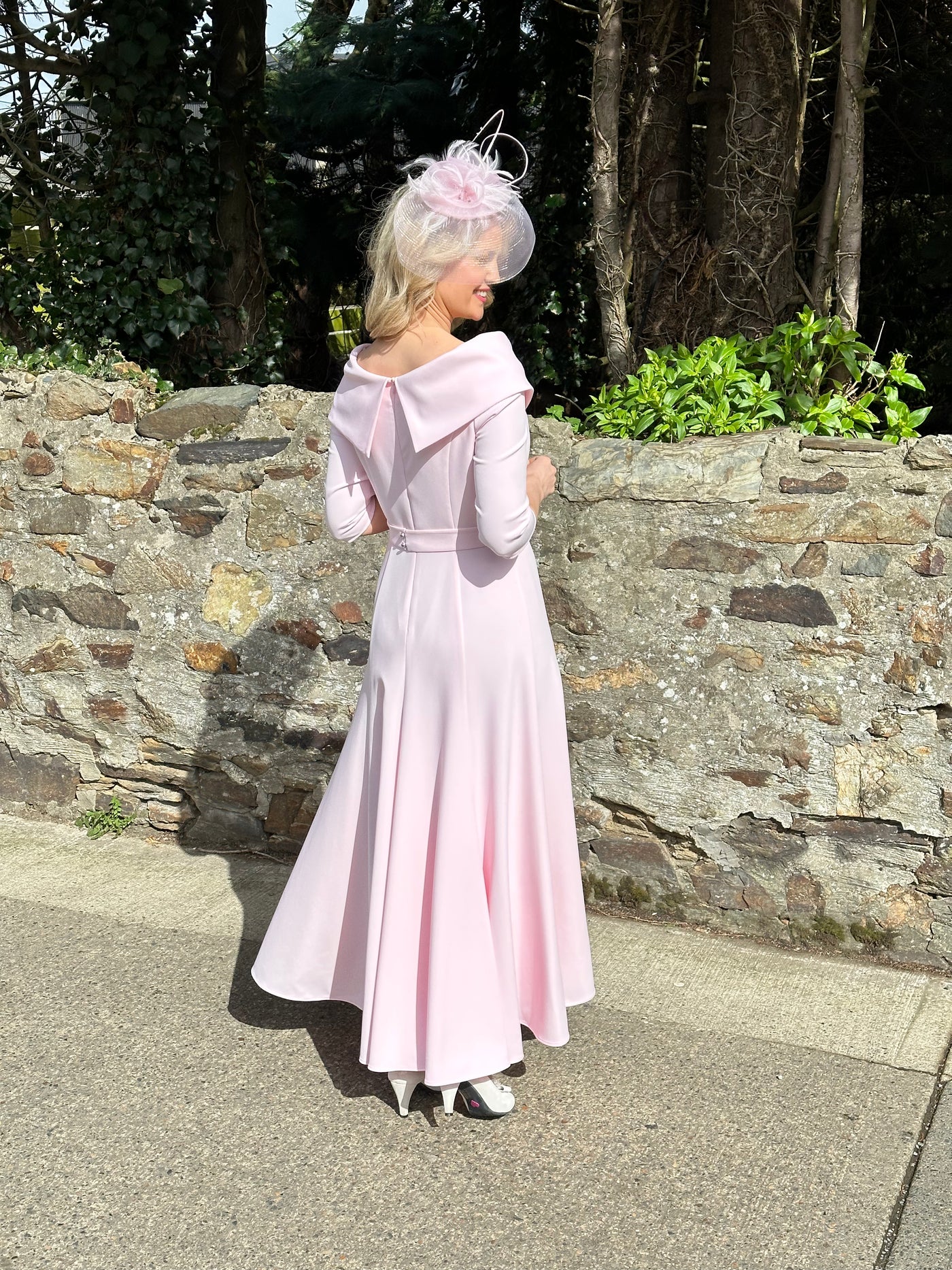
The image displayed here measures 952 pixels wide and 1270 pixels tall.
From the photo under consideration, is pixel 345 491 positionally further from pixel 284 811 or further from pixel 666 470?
pixel 284 811

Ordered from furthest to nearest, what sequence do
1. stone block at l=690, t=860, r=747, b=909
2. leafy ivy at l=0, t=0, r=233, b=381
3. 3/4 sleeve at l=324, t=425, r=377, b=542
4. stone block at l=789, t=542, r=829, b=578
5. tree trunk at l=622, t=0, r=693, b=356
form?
leafy ivy at l=0, t=0, r=233, b=381
tree trunk at l=622, t=0, r=693, b=356
stone block at l=690, t=860, r=747, b=909
stone block at l=789, t=542, r=829, b=578
3/4 sleeve at l=324, t=425, r=377, b=542

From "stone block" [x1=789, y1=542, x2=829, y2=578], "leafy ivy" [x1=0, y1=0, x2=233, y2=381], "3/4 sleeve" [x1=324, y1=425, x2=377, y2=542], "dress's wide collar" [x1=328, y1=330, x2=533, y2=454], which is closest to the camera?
"dress's wide collar" [x1=328, y1=330, x2=533, y2=454]

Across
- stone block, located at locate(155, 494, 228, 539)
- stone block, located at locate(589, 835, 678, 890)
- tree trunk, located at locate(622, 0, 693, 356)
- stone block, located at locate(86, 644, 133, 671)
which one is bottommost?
stone block, located at locate(589, 835, 678, 890)

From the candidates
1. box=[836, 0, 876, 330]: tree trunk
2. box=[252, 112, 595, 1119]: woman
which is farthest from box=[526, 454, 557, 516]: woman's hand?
box=[836, 0, 876, 330]: tree trunk

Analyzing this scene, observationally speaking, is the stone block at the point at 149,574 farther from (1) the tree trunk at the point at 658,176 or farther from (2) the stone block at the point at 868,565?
(1) the tree trunk at the point at 658,176

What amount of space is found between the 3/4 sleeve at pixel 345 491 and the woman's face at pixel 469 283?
0.38 m

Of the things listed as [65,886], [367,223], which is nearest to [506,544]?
[65,886]

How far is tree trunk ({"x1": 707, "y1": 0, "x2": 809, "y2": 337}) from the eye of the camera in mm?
4598

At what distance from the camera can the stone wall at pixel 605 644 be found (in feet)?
10.3

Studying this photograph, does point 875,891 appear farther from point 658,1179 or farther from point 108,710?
point 108,710

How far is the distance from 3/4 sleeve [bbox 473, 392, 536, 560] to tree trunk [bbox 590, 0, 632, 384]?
2.45m

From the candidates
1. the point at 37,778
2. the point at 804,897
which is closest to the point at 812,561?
the point at 804,897

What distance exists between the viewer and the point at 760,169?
463 centimetres

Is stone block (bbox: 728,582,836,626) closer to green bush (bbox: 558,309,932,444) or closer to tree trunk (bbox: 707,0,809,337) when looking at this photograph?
green bush (bbox: 558,309,932,444)
